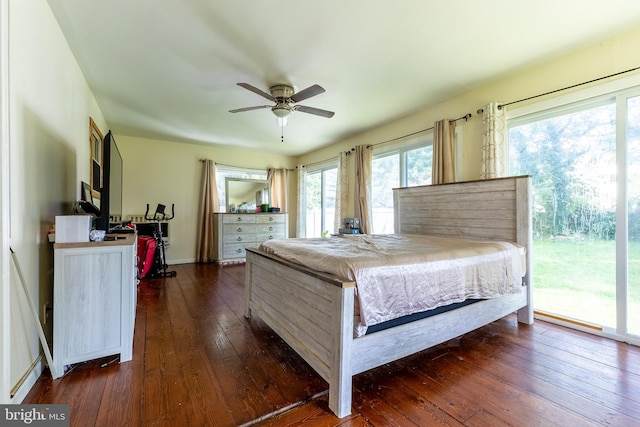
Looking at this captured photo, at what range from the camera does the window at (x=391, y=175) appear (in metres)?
3.79

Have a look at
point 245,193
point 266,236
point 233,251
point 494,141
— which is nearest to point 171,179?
point 245,193

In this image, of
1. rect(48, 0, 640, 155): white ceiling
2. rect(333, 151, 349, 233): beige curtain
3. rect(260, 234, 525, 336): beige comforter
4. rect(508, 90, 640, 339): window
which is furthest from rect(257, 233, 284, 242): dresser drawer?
rect(508, 90, 640, 339): window

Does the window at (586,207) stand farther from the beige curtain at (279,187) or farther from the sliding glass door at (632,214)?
the beige curtain at (279,187)

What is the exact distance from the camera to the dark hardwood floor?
52.2 inches

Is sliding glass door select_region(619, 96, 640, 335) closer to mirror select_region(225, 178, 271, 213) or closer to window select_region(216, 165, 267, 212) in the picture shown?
mirror select_region(225, 178, 271, 213)

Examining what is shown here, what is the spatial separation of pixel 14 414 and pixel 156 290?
2422 millimetres

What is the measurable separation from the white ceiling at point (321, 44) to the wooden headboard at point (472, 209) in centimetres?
118

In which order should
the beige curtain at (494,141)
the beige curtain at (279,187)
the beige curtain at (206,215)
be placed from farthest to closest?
1. the beige curtain at (279,187)
2. the beige curtain at (206,215)
3. the beige curtain at (494,141)

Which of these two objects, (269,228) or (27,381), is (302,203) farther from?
(27,381)

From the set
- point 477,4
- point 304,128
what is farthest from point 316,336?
point 304,128

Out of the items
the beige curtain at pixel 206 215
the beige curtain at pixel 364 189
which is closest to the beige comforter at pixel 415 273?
the beige curtain at pixel 364 189

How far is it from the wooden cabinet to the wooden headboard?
3.08 meters

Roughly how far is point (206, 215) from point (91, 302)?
3922 mm

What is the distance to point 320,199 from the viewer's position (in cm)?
615
